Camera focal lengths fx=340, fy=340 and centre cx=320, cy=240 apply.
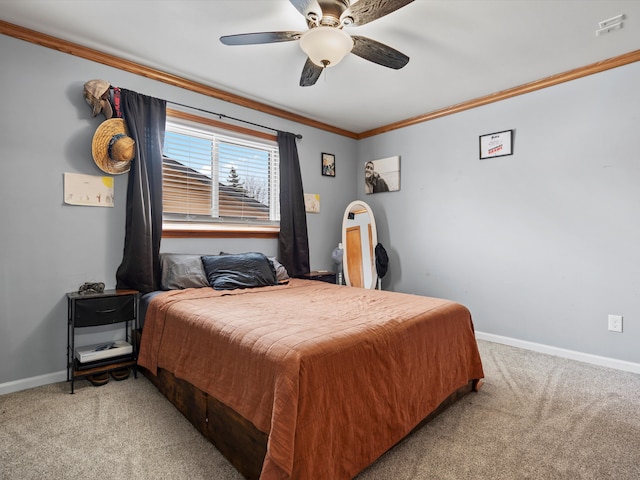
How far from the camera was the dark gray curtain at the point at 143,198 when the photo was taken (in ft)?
8.95

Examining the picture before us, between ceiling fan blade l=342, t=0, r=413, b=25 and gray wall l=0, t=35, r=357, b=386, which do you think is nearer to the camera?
ceiling fan blade l=342, t=0, r=413, b=25

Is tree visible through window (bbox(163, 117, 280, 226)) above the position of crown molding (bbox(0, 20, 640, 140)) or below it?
below

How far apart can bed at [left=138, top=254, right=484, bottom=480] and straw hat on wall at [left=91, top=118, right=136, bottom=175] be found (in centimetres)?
112

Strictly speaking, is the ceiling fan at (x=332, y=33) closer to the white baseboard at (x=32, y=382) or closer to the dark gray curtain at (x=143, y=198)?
the dark gray curtain at (x=143, y=198)

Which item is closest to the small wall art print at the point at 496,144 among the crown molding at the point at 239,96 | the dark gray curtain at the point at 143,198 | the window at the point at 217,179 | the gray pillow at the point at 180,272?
the crown molding at the point at 239,96

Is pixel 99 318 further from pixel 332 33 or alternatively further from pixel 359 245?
pixel 359 245

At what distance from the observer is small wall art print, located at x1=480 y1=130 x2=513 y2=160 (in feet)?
11.0

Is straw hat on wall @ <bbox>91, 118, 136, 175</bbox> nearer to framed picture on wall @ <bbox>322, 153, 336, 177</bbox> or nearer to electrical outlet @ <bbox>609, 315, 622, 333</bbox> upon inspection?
framed picture on wall @ <bbox>322, 153, 336, 177</bbox>

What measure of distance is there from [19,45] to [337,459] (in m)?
3.28

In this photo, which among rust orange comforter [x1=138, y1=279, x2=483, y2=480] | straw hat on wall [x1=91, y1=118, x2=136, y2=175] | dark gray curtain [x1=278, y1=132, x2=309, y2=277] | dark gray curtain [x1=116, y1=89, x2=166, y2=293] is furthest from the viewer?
dark gray curtain [x1=278, y1=132, x2=309, y2=277]

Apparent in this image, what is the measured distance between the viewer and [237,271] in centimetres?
302

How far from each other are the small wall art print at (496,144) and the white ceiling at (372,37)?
44cm

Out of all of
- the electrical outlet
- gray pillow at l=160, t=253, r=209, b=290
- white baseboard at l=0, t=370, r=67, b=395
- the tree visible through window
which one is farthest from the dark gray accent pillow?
the electrical outlet

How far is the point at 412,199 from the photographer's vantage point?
4.19m
